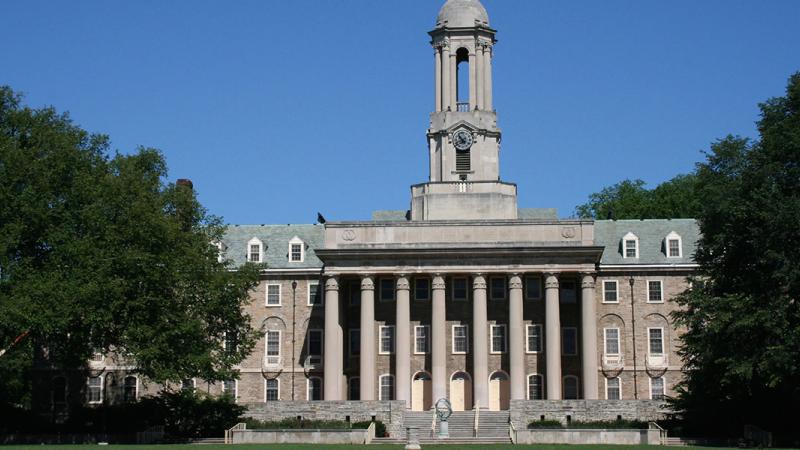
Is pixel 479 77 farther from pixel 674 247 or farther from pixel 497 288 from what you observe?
pixel 674 247

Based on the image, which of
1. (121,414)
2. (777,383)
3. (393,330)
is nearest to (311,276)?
(393,330)

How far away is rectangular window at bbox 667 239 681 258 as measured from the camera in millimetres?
81188

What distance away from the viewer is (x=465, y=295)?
79.1 m

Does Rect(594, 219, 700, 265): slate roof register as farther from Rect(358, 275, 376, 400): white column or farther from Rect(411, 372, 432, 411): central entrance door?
Rect(358, 275, 376, 400): white column

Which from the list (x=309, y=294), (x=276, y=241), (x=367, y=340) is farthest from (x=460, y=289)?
(x=276, y=241)

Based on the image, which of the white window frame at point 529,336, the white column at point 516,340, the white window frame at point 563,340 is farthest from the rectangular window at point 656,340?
the white column at point 516,340

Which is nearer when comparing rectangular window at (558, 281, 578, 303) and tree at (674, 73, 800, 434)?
tree at (674, 73, 800, 434)

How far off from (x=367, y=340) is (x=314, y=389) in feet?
25.1

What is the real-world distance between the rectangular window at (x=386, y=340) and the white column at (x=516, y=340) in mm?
8119

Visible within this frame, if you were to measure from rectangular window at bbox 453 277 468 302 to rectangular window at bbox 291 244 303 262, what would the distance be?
35.2 ft

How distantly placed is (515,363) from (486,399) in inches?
104

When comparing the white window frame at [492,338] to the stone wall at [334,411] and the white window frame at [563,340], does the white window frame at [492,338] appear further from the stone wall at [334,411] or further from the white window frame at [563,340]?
the stone wall at [334,411]

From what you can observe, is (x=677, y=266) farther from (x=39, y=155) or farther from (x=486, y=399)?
(x=39, y=155)

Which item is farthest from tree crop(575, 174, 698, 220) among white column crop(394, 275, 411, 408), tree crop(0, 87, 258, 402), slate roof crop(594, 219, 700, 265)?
tree crop(0, 87, 258, 402)
